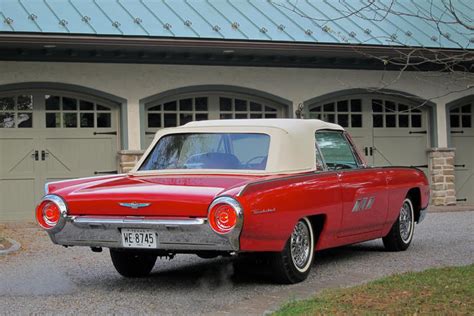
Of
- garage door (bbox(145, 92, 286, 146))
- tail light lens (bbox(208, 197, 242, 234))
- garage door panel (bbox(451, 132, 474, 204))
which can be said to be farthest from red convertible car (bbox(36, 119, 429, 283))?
garage door panel (bbox(451, 132, 474, 204))

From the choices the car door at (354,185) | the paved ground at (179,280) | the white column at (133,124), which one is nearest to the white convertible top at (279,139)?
the car door at (354,185)

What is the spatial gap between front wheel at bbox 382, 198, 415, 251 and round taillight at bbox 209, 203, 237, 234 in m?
3.42

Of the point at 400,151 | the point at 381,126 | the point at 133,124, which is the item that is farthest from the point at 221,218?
the point at 400,151

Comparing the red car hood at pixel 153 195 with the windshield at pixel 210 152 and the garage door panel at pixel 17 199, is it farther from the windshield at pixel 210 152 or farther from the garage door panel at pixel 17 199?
the garage door panel at pixel 17 199

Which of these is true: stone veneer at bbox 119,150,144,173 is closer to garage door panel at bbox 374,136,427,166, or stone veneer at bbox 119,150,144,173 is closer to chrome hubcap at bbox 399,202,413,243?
garage door panel at bbox 374,136,427,166

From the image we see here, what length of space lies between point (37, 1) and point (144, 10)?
Result: 2.04m

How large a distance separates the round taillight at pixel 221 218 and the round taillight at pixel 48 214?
1410 mm

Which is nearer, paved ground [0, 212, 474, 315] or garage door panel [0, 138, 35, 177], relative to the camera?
paved ground [0, 212, 474, 315]

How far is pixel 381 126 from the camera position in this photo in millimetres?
16766

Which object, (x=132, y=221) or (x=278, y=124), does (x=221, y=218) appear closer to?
(x=132, y=221)

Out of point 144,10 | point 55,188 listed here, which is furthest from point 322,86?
point 55,188

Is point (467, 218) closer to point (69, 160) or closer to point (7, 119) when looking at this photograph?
point (69, 160)

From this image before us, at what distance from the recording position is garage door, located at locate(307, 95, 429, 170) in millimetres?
16391

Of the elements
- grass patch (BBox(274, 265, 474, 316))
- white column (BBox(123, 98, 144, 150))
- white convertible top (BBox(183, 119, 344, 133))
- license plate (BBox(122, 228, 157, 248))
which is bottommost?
grass patch (BBox(274, 265, 474, 316))
